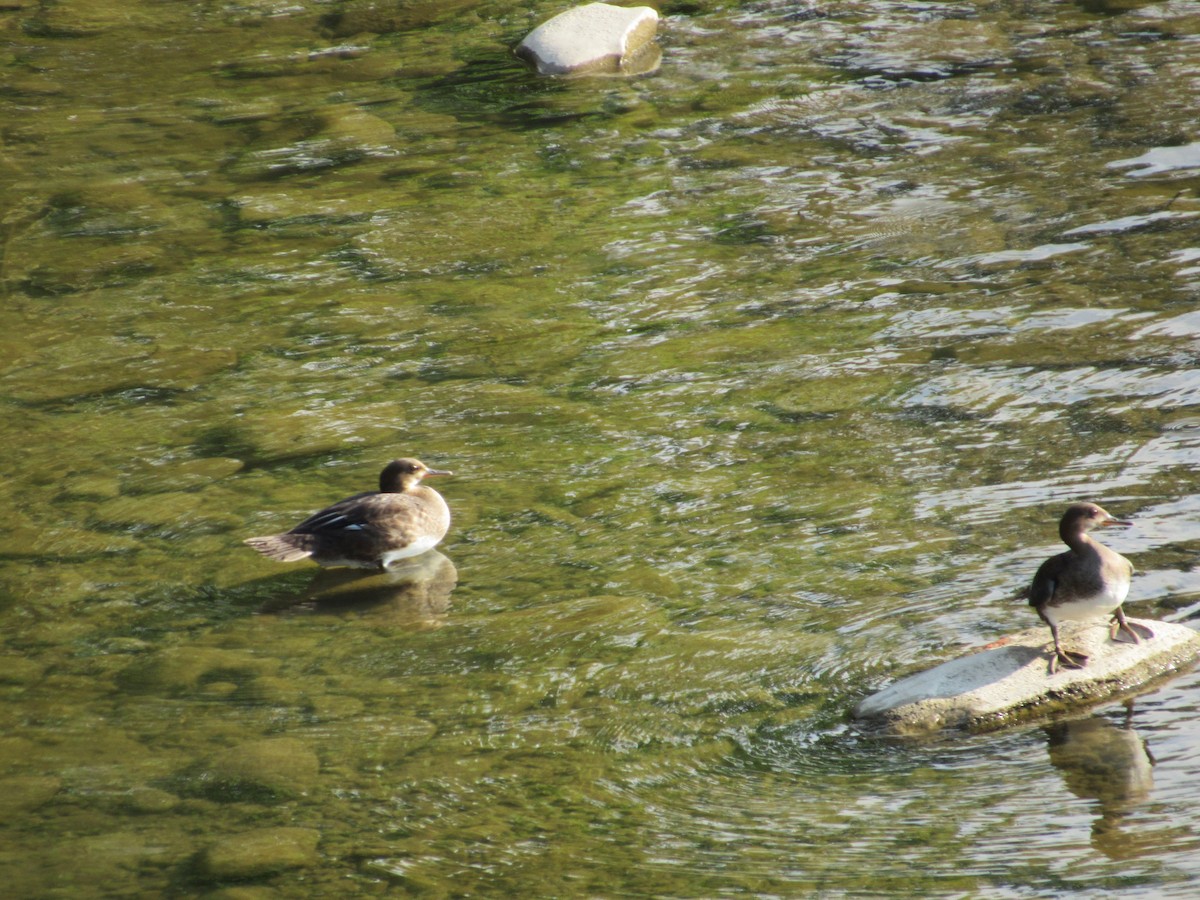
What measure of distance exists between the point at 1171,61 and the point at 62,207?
32.5ft

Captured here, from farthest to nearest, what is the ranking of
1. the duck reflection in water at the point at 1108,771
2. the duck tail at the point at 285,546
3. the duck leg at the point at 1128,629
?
the duck tail at the point at 285,546 → the duck leg at the point at 1128,629 → the duck reflection in water at the point at 1108,771

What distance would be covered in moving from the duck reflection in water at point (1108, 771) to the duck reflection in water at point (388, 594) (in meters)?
2.75

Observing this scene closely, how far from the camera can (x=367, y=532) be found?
23.1 ft

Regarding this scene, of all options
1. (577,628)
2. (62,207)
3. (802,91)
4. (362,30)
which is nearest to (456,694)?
(577,628)

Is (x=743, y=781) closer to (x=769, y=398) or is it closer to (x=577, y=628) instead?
(x=577, y=628)

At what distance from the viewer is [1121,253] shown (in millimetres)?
9789

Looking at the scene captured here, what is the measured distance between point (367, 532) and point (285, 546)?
0.39 meters

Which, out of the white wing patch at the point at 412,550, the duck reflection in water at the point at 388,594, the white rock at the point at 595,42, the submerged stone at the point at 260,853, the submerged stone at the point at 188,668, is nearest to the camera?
the submerged stone at the point at 260,853

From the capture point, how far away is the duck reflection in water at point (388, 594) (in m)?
6.75

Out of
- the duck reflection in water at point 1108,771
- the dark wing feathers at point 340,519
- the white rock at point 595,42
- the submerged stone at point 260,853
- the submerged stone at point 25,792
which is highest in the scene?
the white rock at point 595,42

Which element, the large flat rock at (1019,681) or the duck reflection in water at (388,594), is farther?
the duck reflection in water at (388,594)

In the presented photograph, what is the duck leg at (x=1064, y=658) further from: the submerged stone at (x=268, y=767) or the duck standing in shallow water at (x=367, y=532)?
the duck standing in shallow water at (x=367, y=532)

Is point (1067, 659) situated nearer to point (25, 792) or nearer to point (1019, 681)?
point (1019, 681)

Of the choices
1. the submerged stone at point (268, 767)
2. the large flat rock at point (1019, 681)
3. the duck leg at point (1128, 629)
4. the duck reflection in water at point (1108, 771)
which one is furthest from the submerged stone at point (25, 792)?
the duck leg at point (1128, 629)
